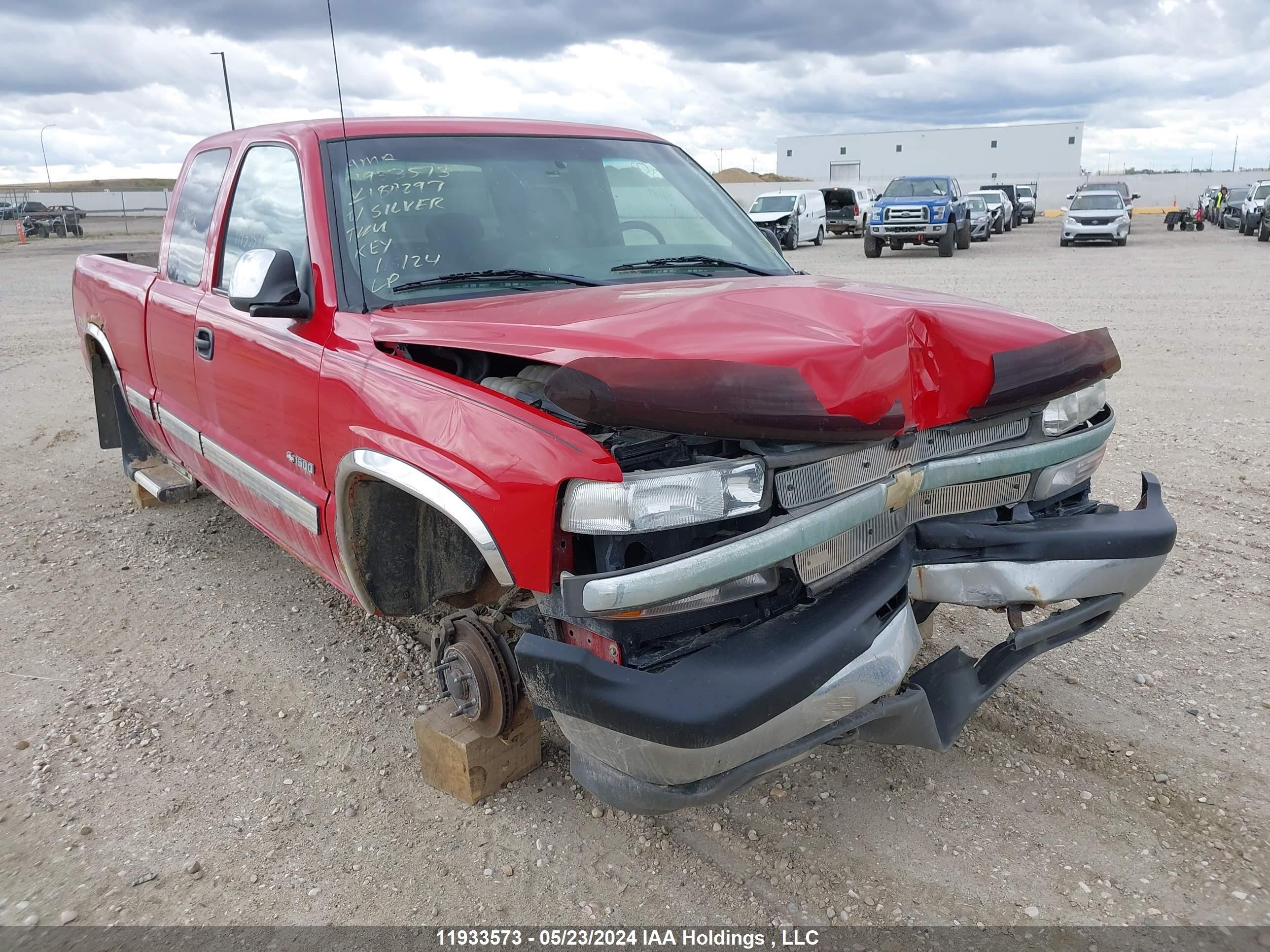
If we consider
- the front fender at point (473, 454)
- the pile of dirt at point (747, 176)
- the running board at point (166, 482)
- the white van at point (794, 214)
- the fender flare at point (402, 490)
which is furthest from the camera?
the pile of dirt at point (747, 176)

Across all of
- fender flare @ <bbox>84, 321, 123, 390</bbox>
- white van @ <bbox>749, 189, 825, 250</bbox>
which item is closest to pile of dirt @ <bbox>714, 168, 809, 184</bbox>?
white van @ <bbox>749, 189, 825, 250</bbox>

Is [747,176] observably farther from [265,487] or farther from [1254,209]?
[265,487]

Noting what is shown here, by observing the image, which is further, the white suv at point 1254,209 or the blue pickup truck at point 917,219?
the white suv at point 1254,209

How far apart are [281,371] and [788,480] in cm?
181

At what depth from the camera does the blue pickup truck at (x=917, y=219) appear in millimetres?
22219

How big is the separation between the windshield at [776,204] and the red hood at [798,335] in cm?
2464

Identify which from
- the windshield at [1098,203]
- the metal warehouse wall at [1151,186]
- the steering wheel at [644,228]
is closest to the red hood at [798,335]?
the steering wheel at [644,228]

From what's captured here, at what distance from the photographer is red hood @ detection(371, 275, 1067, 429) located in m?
2.15

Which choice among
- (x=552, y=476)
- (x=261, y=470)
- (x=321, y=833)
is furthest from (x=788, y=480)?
(x=261, y=470)

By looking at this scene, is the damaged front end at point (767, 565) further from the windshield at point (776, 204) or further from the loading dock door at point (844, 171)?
the loading dock door at point (844, 171)

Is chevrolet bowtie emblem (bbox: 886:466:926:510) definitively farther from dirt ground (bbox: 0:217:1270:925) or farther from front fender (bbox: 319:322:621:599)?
dirt ground (bbox: 0:217:1270:925)

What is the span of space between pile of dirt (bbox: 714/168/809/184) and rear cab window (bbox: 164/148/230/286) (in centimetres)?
6405

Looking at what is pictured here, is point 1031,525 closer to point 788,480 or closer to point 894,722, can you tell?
point 894,722

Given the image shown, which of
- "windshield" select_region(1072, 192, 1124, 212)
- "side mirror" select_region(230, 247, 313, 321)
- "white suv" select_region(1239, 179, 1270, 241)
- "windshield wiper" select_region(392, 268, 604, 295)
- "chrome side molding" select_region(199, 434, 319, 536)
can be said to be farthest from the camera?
"white suv" select_region(1239, 179, 1270, 241)
